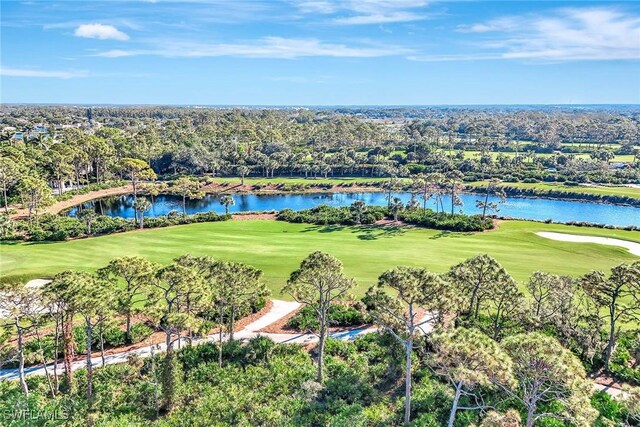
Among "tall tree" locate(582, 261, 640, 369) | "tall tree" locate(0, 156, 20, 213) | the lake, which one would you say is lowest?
the lake

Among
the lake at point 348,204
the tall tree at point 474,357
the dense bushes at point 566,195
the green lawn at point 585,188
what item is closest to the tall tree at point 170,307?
the tall tree at point 474,357

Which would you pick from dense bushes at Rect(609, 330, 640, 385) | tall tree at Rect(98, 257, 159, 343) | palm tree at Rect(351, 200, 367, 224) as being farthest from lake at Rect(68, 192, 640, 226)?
tall tree at Rect(98, 257, 159, 343)

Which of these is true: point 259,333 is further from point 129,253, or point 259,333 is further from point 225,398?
point 129,253

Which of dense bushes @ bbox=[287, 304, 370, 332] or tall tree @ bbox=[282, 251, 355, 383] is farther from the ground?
tall tree @ bbox=[282, 251, 355, 383]

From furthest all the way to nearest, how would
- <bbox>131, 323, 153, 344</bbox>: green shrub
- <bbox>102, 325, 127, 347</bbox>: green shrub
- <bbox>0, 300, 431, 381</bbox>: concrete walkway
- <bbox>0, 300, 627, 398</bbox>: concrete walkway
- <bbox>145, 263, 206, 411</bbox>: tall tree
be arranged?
<bbox>131, 323, 153, 344</bbox>: green shrub → <bbox>102, 325, 127, 347</bbox>: green shrub → <bbox>0, 300, 431, 381</bbox>: concrete walkway → <bbox>0, 300, 627, 398</bbox>: concrete walkway → <bbox>145, 263, 206, 411</bbox>: tall tree

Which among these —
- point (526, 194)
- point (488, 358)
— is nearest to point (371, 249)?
point (488, 358)

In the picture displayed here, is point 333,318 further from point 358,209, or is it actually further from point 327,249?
point 358,209

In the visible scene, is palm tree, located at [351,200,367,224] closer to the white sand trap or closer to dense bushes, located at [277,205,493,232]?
dense bushes, located at [277,205,493,232]

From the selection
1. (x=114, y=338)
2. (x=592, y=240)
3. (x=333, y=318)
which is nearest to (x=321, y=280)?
(x=333, y=318)
